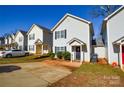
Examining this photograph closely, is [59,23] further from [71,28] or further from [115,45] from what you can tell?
[115,45]

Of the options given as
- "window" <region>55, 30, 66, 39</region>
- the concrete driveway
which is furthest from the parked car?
the concrete driveway

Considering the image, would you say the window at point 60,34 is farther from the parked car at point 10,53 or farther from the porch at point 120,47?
the parked car at point 10,53

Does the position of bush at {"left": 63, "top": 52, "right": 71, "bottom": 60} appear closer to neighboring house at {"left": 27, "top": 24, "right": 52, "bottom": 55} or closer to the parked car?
neighboring house at {"left": 27, "top": 24, "right": 52, "bottom": 55}

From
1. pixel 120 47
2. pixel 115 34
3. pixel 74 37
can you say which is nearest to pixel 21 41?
pixel 74 37

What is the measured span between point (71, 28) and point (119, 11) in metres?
8.14

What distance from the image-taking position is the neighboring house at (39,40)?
35.7m

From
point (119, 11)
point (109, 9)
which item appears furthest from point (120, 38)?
point (109, 9)

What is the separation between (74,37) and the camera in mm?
24234

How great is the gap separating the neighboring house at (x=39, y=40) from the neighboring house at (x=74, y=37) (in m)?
9.12

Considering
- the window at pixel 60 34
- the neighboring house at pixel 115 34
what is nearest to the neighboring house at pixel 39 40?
the window at pixel 60 34

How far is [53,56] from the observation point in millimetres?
25672

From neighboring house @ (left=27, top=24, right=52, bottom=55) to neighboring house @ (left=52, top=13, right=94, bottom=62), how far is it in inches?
359

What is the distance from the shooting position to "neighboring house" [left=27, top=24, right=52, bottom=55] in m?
35.7
